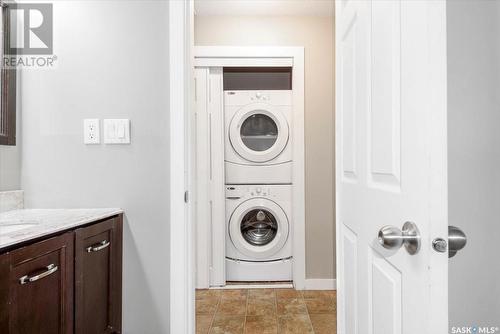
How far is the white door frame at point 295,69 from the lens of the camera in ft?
9.28

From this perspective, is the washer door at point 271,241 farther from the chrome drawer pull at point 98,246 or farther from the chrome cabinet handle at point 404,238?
the chrome cabinet handle at point 404,238

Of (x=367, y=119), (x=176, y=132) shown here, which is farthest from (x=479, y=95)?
(x=176, y=132)

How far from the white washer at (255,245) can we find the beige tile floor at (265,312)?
23 cm

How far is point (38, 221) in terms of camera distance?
1.20m

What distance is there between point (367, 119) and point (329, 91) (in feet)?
6.46

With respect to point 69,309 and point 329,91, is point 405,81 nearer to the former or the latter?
point 69,309

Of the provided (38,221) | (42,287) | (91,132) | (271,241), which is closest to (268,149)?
(271,241)

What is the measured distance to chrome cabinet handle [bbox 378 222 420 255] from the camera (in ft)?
2.19

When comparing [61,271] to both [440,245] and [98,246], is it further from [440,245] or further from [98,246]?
[440,245]

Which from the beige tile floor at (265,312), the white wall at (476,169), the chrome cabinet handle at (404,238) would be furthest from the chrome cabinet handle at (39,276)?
the beige tile floor at (265,312)

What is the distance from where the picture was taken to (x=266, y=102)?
3092 millimetres

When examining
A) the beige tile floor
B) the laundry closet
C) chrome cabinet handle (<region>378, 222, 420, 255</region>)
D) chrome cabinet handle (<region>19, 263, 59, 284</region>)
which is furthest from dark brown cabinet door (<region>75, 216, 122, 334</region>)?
the laundry closet

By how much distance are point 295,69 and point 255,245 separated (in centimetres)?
163

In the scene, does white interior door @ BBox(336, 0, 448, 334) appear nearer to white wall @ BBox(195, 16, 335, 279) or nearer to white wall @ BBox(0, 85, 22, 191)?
white wall @ BBox(0, 85, 22, 191)
